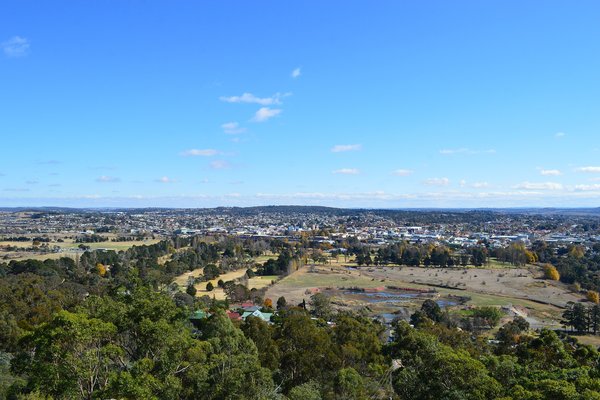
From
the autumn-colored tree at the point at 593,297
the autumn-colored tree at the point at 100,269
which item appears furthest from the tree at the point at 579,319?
the autumn-colored tree at the point at 100,269

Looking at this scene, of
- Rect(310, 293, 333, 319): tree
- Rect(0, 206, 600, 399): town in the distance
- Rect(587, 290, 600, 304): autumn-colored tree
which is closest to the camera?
Rect(0, 206, 600, 399): town in the distance

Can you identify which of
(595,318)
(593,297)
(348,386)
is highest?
(348,386)

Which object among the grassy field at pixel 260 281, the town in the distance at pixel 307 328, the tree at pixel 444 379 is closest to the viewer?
the town in the distance at pixel 307 328

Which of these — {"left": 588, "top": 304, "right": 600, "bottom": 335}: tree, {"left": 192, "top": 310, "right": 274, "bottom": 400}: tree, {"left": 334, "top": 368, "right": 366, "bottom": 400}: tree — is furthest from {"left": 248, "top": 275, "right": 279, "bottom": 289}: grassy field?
{"left": 192, "top": 310, "right": 274, "bottom": 400}: tree

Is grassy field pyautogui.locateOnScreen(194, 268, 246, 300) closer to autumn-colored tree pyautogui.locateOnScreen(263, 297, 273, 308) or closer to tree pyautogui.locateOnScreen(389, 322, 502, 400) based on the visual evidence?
autumn-colored tree pyautogui.locateOnScreen(263, 297, 273, 308)

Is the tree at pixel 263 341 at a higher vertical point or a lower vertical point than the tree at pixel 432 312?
higher

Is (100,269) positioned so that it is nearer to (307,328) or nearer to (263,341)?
(263,341)

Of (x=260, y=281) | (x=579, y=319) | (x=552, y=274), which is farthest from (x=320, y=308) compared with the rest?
(x=552, y=274)

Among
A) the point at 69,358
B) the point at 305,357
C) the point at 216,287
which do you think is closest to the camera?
the point at 69,358

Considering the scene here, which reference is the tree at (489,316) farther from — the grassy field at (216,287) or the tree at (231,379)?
the tree at (231,379)

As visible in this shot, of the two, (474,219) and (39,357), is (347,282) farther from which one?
(474,219)

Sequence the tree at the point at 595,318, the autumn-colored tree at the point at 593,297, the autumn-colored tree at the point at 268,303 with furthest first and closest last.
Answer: the autumn-colored tree at the point at 593,297
the autumn-colored tree at the point at 268,303
the tree at the point at 595,318

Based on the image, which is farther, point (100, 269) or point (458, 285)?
point (458, 285)

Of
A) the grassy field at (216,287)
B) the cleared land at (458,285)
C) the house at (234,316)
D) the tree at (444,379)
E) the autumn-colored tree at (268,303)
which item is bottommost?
the cleared land at (458,285)
